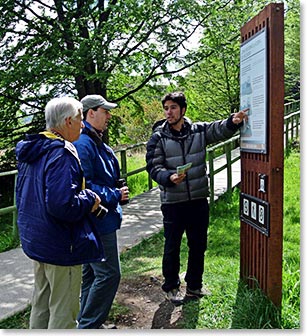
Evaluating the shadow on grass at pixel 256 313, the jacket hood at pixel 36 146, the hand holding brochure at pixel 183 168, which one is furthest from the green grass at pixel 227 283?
the jacket hood at pixel 36 146

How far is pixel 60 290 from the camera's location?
2.39 metres

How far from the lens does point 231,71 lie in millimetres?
14125

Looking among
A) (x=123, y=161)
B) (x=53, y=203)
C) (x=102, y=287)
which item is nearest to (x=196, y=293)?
(x=102, y=287)

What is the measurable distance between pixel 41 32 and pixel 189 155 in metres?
5.57

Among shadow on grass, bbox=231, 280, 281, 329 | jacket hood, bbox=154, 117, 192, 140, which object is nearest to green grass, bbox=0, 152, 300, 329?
shadow on grass, bbox=231, 280, 281, 329

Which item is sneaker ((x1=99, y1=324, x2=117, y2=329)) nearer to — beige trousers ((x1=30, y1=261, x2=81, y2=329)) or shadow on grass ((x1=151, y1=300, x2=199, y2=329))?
shadow on grass ((x1=151, y1=300, x2=199, y2=329))

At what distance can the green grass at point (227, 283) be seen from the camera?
113 inches

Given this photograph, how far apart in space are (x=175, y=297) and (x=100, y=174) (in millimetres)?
1257

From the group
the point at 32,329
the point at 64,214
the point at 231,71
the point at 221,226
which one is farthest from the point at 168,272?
the point at 231,71

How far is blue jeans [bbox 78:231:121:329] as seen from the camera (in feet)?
9.13

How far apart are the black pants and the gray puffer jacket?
2.9 inches

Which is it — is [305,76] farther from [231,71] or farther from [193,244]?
[231,71]

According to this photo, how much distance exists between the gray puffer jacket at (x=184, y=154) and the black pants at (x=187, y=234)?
0.07 meters

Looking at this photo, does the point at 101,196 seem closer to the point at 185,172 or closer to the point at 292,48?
the point at 185,172
